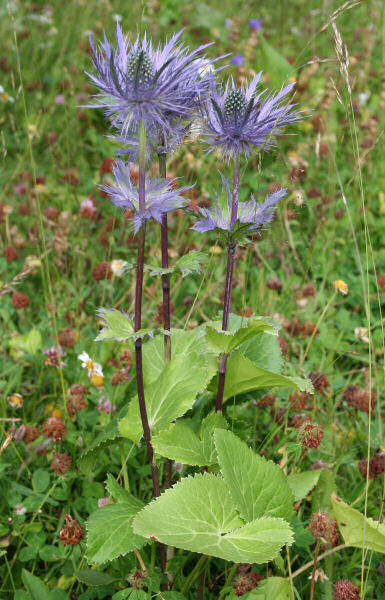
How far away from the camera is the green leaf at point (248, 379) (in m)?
1.39

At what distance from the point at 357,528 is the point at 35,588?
0.83m

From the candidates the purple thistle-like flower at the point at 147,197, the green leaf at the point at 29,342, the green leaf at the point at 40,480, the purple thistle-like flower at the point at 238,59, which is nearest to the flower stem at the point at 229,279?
the purple thistle-like flower at the point at 147,197

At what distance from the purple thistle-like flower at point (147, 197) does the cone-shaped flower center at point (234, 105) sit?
0.18m

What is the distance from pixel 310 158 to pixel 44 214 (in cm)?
170

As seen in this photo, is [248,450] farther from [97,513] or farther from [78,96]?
[78,96]

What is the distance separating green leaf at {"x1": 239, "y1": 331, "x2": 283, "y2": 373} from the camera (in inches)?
65.6

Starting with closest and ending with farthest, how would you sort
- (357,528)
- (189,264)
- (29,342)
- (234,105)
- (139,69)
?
(139,69), (234,105), (189,264), (357,528), (29,342)

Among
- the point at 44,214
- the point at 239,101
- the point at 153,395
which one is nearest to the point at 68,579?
the point at 153,395

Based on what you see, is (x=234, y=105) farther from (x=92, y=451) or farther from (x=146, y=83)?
(x=92, y=451)

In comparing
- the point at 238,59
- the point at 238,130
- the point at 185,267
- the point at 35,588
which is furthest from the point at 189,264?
the point at 238,59

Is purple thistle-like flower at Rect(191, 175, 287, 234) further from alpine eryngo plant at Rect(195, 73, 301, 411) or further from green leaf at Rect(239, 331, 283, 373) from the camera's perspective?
green leaf at Rect(239, 331, 283, 373)

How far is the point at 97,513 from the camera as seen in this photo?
141 centimetres

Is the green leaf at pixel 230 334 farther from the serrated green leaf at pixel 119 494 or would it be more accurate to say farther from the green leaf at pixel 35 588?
the green leaf at pixel 35 588

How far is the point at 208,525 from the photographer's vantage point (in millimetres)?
1255
